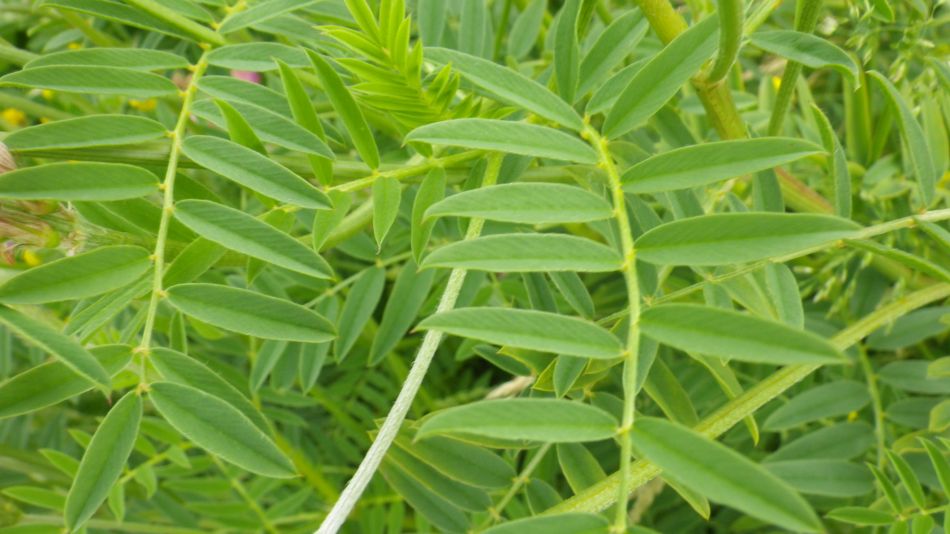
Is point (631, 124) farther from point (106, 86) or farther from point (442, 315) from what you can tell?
point (106, 86)

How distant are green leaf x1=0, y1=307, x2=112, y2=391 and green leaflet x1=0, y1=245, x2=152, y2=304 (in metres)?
0.02

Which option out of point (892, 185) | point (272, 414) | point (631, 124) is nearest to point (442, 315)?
Answer: point (631, 124)

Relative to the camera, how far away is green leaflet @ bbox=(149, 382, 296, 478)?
455 millimetres

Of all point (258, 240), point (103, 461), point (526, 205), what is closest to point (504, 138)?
point (526, 205)

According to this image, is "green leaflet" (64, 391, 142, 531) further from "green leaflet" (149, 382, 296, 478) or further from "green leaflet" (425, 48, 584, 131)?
"green leaflet" (425, 48, 584, 131)

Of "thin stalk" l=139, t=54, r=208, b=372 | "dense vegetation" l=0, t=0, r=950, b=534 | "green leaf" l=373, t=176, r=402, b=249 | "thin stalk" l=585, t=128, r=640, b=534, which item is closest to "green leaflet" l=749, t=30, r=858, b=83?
"dense vegetation" l=0, t=0, r=950, b=534

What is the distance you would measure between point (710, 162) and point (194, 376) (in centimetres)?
29

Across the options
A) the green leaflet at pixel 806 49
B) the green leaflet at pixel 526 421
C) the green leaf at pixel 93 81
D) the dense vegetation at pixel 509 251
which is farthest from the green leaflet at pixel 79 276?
the green leaflet at pixel 806 49

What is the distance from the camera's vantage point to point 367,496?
104 cm

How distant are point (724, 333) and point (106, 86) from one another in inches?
15.5

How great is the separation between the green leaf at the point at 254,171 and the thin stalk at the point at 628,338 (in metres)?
0.16

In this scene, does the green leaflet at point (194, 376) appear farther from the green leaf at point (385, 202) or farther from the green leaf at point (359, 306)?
the green leaf at point (359, 306)

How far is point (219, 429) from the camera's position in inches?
A: 18.4

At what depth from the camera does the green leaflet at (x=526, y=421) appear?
38 cm
